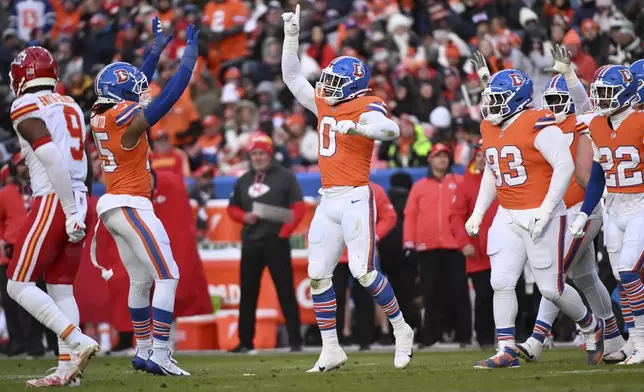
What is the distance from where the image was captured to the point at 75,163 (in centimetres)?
930

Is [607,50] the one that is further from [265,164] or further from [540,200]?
[540,200]

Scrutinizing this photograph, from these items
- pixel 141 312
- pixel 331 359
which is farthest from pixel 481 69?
pixel 141 312

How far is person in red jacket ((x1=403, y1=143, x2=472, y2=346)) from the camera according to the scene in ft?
45.2

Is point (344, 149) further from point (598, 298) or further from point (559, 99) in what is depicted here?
point (598, 298)

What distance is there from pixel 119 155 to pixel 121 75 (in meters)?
0.60

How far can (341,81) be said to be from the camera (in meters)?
9.66

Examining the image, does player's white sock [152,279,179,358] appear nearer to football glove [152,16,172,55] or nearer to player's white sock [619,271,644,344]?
football glove [152,16,172,55]

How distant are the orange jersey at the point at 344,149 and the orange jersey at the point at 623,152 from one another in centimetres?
177

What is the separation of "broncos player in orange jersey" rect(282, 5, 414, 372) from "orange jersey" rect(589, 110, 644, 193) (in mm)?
1762

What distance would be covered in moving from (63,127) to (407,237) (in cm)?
558

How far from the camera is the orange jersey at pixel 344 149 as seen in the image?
378 inches

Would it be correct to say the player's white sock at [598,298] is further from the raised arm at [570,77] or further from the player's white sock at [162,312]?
the player's white sock at [162,312]

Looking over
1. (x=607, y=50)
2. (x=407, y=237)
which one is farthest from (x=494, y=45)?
(x=407, y=237)

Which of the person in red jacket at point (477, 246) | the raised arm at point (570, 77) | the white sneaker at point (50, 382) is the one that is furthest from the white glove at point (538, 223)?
the person in red jacket at point (477, 246)
